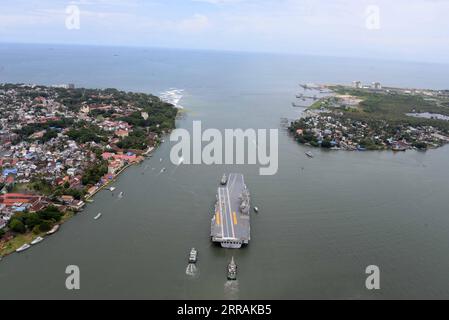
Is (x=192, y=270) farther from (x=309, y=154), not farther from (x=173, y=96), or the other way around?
(x=173, y=96)

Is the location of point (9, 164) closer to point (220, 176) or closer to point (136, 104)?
point (220, 176)

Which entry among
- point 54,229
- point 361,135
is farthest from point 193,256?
point 361,135

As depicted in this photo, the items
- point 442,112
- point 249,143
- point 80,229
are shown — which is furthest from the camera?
point 442,112

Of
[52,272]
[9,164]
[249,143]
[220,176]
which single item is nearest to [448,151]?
[249,143]

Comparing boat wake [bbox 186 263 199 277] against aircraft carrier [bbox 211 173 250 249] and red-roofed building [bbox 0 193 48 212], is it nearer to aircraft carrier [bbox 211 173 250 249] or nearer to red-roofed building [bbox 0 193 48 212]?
aircraft carrier [bbox 211 173 250 249]

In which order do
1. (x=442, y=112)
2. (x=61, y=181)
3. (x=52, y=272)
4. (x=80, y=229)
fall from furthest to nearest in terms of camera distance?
(x=442, y=112), (x=61, y=181), (x=80, y=229), (x=52, y=272)

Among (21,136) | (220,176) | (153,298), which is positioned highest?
(21,136)
